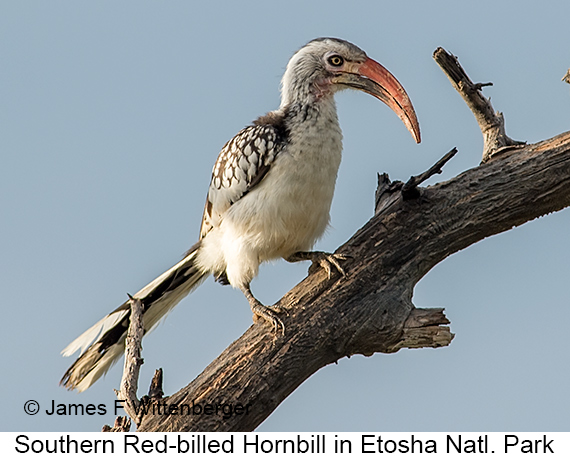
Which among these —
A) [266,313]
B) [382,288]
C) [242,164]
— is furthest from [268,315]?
[242,164]

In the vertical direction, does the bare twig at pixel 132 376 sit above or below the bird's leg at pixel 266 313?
below

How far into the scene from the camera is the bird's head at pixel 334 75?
568 centimetres

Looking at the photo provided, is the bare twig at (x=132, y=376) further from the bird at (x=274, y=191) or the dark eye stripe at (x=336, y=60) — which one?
the dark eye stripe at (x=336, y=60)

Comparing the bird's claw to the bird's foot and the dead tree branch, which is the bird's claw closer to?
the bird's foot

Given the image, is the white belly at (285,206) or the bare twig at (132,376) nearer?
the bare twig at (132,376)

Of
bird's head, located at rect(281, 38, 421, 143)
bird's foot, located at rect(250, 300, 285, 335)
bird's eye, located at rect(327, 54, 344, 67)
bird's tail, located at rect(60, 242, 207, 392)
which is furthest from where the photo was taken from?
bird's eye, located at rect(327, 54, 344, 67)

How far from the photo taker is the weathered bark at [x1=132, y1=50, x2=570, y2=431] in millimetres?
4617

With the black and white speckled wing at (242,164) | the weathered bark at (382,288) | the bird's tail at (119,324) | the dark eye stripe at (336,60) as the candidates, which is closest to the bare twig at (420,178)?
the weathered bark at (382,288)

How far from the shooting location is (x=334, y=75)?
19.1ft

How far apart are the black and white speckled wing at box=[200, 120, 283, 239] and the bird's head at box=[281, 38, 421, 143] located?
0.40m

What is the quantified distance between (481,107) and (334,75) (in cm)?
117

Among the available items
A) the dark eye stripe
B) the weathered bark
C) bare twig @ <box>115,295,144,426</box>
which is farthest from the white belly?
bare twig @ <box>115,295,144,426</box>

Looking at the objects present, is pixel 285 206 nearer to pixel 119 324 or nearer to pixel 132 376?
pixel 119 324

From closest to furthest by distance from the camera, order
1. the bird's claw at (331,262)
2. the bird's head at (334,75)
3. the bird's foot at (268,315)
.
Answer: the bird's foot at (268,315)
the bird's claw at (331,262)
the bird's head at (334,75)
